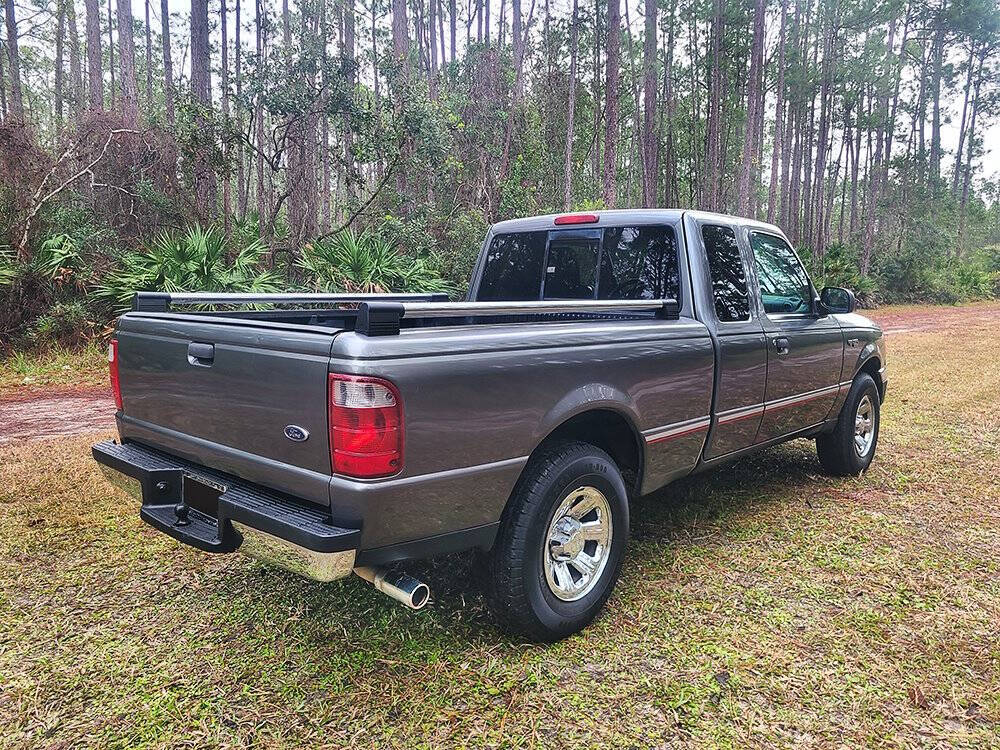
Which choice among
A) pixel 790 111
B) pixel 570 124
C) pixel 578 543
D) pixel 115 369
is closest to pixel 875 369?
pixel 578 543

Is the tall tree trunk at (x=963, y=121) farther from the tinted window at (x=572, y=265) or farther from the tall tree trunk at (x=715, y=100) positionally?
the tinted window at (x=572, y=265)

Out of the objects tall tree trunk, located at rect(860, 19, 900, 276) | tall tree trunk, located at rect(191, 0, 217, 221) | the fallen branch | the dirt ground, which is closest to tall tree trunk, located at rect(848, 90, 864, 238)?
tall tree trunk, located at rect(860, 19, 900, 276)

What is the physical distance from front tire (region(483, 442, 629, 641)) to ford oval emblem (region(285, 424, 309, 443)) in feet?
2.83

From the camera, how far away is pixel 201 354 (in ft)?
8.84

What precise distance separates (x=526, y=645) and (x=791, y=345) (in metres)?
2.65

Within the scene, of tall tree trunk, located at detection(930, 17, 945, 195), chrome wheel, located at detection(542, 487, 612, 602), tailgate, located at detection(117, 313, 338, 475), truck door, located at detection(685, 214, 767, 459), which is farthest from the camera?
tall tree trunk, located at detection(930, 17, 945, 195)

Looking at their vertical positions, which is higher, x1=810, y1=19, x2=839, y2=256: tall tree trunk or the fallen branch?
x1=810, y1=19, x2=839, y2=256: tall tree trunk

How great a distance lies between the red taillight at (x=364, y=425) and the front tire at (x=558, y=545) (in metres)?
0.69

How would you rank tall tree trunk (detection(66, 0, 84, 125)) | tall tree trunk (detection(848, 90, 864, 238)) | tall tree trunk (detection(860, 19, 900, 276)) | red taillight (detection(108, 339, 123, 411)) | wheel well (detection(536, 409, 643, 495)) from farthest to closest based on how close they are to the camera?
tall tree trunk (detection(848, 90, 864, 238)) → tall tree trunk (detection(860, 19, 900, 276)) → tall tree trunk (detection(66, 0, 84, 125)) → red taillight (detection(108, 339, 123, 411)) → wheel well (detection(536, 409, 643, 495))

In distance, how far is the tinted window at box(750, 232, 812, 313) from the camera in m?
4.41

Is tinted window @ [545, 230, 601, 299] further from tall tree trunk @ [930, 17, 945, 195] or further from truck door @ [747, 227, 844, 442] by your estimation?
tall tree trunk @ [930, 17, 945, 195]

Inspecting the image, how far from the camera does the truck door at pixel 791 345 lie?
13.9 ft

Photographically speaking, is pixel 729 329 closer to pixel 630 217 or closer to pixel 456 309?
pixel 630 217

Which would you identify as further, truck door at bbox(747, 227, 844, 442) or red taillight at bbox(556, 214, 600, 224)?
truck door at bbox(747, 227, 844, 442)
